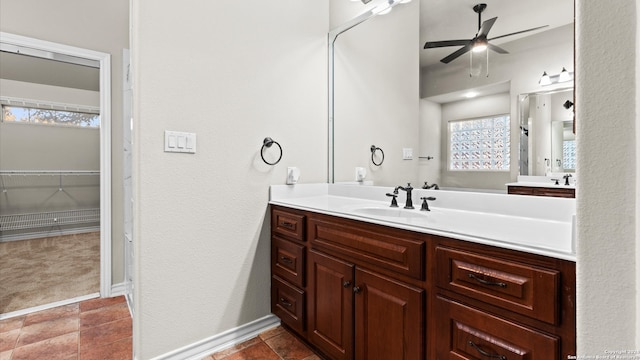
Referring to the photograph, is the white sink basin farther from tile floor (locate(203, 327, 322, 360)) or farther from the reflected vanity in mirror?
tile floor (locate(203, 327, 322, 360))

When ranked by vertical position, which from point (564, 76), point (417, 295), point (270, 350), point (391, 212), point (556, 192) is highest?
point (564, 76)

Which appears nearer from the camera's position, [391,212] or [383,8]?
[391,212]

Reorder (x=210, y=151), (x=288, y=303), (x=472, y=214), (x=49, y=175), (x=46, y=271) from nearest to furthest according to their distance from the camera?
(x=472, y=214), (x=210, y=151), (x=288, y=303), (x=46, y=271), (x=49, y=175)

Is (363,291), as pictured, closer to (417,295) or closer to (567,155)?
(417,295)

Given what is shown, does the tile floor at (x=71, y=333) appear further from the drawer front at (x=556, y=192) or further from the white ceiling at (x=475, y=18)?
the white ceiling at (x=475, y=18)

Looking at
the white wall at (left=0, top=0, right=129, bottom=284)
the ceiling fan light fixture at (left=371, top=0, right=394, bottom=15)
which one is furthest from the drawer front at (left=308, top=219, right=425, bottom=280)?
the white wall at (left=0, top=0, right=129, bottom=284)

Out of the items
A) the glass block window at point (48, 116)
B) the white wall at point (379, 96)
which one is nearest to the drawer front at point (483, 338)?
the white wall at point (379, 96)

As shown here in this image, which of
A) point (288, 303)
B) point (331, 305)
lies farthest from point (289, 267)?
point (331, 305)

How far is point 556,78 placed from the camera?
1272mm

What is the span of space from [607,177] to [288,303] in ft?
5.32

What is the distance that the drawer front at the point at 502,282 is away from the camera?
2.57ft

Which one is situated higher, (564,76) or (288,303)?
(564,76)

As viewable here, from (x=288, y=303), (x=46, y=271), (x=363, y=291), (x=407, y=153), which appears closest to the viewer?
(x=363, y=291)

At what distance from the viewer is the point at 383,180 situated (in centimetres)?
200
